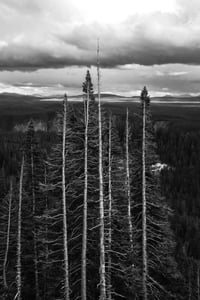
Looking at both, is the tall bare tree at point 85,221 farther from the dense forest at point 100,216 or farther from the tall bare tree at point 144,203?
the tall bare tree at point 144,203

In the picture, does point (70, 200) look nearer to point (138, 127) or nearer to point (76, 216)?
point (76, 216)

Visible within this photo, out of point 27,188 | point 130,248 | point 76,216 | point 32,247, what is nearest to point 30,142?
point 27,188

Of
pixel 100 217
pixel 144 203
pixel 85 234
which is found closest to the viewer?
pixel 100 217

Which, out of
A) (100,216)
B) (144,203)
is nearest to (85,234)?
(100,216)

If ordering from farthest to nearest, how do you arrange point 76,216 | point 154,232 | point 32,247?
point 32,247, point 154,232, point 76,216

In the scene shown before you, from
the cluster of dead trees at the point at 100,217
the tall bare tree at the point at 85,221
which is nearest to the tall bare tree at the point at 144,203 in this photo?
the cluster of dead trees at the point at 100,217

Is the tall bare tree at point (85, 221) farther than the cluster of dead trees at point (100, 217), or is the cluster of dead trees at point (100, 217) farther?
the cluster of dead trees at point (100, 217)

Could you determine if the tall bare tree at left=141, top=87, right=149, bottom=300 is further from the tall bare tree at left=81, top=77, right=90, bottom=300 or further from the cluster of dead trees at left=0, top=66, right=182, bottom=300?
the tall bare tree at left=81, top=77, right=90, bottom=300

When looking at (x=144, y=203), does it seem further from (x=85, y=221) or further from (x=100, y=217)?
(x=100, y=217)

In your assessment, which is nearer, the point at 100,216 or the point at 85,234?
the point at 100,216

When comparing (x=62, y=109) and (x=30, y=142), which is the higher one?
(x=62, y=109)

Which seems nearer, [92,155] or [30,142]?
[92,155]
